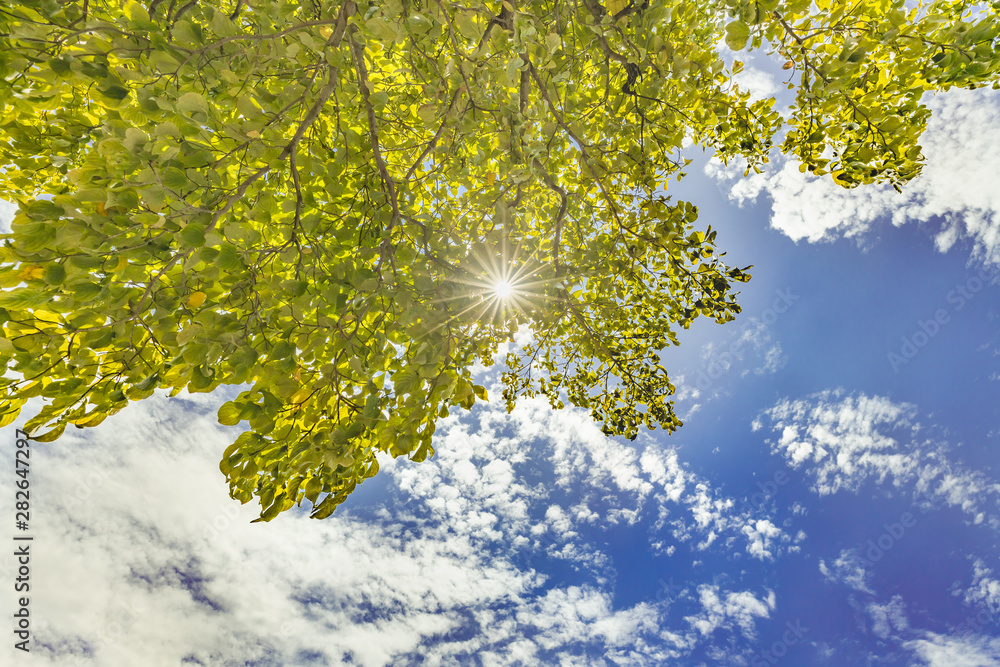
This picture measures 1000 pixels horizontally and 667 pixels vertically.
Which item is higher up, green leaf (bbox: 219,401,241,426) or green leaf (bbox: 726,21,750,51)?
green leaf (bbox: 726,21,750,51)

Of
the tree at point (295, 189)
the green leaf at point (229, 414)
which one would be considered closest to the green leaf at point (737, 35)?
the tree at point (295, 189)

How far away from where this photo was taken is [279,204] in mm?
3072

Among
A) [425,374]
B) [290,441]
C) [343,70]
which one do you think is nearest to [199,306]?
[290,441]

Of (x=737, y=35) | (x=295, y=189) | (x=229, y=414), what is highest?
(x=737, y=35)

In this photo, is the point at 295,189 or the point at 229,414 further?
the point at 295,189

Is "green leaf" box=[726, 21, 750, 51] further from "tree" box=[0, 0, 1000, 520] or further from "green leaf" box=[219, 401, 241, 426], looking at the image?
"green leaf" box=[219, 401, 241, 426]

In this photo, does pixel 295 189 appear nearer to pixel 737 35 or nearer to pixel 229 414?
pixel 229 414

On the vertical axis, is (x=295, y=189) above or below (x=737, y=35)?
below

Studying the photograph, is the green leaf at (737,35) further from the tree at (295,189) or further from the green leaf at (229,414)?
the green leaf at (229,414)

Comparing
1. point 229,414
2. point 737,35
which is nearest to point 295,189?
point 229,414

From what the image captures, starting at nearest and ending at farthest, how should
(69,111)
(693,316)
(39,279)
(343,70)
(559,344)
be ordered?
1. (39,279)
2. (343,70)
3. (69,111)
4. (693,316)
5. (559,344)

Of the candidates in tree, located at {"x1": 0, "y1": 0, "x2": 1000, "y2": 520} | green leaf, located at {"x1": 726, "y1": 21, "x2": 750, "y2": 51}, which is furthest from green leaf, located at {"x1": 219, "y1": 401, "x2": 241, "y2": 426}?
green leaf, located at {"x1": 726, "y1": 21, "x2": 750, "y2": 51}

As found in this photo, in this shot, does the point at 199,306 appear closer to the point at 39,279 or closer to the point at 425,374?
the point at 39,279

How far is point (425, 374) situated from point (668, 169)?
3529 millimetres
